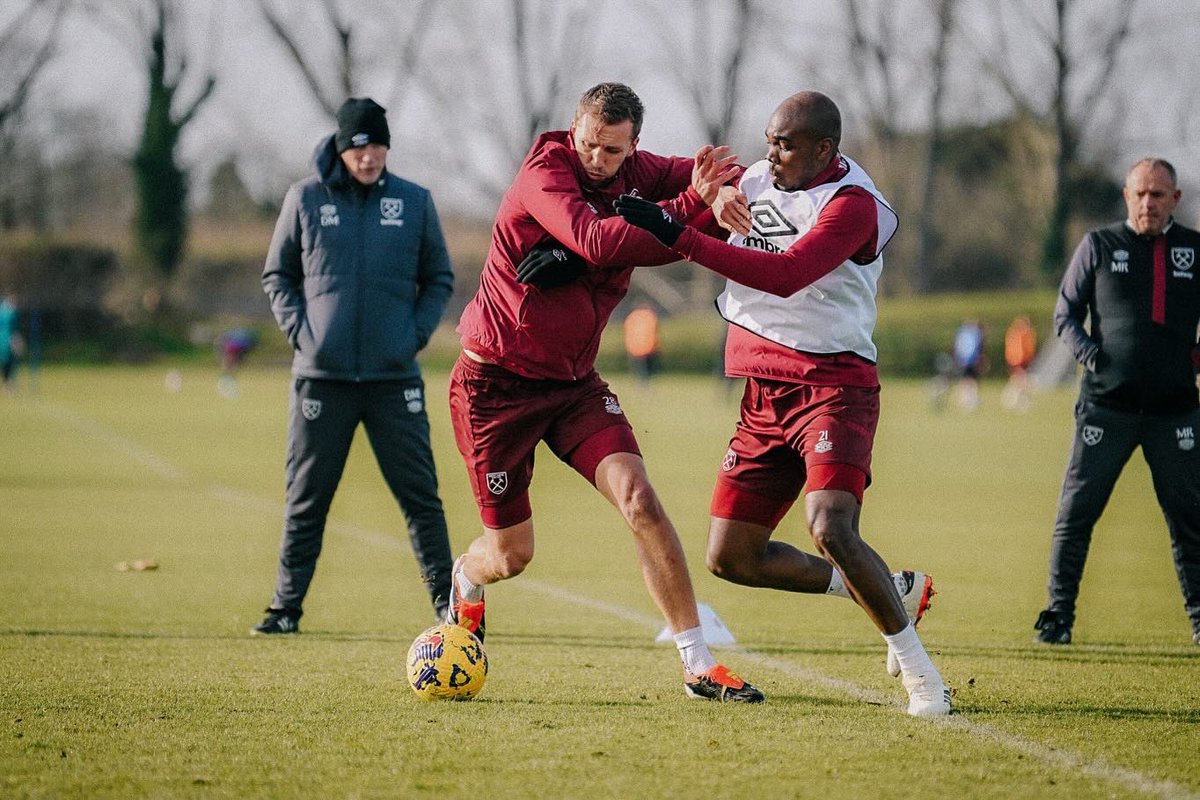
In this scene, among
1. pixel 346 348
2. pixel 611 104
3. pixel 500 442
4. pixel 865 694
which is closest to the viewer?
pixel 611 104

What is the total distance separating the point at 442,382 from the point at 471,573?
34098 millimetres

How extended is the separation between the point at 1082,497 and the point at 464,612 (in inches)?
129

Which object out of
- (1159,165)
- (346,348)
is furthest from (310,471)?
(1159,165)

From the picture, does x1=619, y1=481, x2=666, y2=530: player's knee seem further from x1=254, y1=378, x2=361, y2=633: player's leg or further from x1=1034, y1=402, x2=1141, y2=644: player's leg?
x1=1034, y1=402, x2=1141, y2=644: player's leg

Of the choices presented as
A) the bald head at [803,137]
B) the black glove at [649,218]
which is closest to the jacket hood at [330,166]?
the black glove at [649,218]

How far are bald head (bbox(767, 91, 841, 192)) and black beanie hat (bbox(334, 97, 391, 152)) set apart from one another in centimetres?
243

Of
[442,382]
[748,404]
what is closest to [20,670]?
[748,404]

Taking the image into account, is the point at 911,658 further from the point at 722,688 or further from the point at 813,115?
the point at 813,115

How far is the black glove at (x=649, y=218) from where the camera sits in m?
5.30

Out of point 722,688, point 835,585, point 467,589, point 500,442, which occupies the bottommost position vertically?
point 722,688

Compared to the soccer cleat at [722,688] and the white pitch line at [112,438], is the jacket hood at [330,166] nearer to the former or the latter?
the soccer cleat at [722,688]

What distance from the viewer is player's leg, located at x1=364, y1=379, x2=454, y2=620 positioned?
24.1 ft

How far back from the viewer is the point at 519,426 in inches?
233

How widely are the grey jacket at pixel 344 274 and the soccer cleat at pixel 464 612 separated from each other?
139cm
